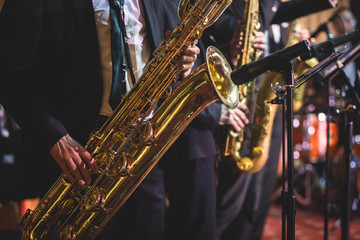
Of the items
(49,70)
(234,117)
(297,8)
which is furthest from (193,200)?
(297,8)

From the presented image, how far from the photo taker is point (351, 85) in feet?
6.60

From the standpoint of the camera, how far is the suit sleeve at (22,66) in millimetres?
1530

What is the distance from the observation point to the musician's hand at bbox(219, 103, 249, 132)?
2293mm

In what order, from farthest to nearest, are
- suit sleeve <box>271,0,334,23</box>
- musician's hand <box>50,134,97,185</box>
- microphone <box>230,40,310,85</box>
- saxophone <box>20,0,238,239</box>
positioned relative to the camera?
suit sleeve <box>271,0,334,23</box>, saxophone <box>20,0,238,239</box>, musician's hand <box>50,134,97,185</box>, microphone <box>230,40,310,85</box>

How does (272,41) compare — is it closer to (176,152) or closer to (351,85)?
(351,85)

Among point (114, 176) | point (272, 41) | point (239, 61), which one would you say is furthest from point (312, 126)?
point (114, 176)

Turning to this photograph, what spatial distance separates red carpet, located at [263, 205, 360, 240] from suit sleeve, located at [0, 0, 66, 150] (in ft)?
10.7

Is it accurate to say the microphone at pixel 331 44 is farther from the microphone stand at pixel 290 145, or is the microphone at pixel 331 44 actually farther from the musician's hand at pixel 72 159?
the musician's hand at pixel 72 159

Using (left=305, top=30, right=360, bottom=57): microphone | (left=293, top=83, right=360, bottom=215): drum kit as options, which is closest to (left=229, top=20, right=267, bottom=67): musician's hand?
(left=305, top=30, right=360, bottom=57): microphone

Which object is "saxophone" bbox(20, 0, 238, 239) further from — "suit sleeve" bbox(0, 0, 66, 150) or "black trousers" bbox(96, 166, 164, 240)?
"suit sleeve" bbox(0, 0, 66, 150)

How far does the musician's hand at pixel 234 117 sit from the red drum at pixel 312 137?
3.47 m

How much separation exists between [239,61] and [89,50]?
115 centimetres

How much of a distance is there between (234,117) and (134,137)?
0.86 meters

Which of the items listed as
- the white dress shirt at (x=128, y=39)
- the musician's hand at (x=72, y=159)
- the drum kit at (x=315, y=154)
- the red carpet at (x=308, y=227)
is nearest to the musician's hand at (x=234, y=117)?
the white dress shirt at (x=128, y=39)
